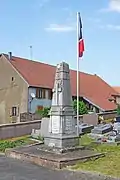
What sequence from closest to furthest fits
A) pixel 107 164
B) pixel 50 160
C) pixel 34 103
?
pixel 107 164
pixel 50 160
pixel 34 103

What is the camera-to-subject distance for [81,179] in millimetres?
10555

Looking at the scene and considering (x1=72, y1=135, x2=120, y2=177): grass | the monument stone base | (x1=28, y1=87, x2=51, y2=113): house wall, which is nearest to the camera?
(x1=72, y1=135, x2=120, y2=177): grass

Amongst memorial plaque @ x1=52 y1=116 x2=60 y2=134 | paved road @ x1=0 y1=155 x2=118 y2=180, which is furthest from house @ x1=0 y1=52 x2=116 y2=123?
Result: paved road @ x1=0 y1=155 x2=118 y2=180

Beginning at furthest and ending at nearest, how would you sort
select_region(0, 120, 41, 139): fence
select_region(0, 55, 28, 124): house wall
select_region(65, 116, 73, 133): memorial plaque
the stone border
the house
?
select_region(0, 55, 28, 124): house wall < the house < select_region(0, 120, 41, 139): fence < select_region(65, 116, 73, 133): memorial plaque < the stone border

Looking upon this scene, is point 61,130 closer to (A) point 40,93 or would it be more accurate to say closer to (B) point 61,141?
(B) point 61,141

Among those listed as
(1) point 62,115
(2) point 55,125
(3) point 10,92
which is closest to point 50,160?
(2) point 55,125

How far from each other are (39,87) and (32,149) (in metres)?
31.6

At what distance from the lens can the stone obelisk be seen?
14.8 meters

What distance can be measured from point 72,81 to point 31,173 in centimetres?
4353

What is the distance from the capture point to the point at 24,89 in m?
46.1

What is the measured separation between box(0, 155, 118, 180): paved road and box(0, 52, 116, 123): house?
32.7 meters

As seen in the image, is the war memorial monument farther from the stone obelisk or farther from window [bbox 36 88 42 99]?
window [bbox 36 88 42 99]

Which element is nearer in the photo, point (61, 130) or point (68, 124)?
point (61, 130)

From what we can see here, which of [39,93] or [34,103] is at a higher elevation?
[39,93]
